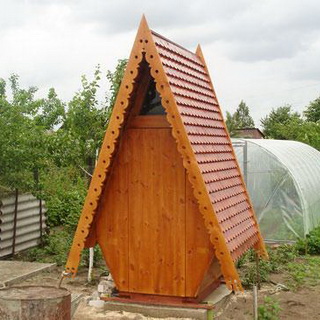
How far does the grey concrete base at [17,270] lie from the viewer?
991 centimetres

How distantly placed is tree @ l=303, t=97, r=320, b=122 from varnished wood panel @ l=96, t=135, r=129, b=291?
131 ft

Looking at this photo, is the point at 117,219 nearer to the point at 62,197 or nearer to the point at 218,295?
the point at 218,295

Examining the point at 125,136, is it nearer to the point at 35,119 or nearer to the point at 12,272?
the point at 12,272

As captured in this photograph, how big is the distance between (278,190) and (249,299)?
6.41 metres

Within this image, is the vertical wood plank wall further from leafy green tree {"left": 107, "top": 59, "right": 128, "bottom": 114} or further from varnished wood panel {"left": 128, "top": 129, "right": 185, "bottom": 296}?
leafy green tree {"left": 107, "top": 59, "right": 128, "bottom": 114}

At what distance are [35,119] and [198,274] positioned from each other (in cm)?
729

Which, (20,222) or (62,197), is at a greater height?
(62,197)

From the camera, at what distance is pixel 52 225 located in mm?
15148

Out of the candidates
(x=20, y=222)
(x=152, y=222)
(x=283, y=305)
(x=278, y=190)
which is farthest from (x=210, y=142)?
(x=278, y=190)

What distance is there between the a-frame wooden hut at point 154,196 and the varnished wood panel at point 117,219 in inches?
0.5

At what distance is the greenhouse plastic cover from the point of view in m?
→ 14.2

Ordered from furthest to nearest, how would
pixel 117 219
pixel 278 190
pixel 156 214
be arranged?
pixel 278 190
pixel 117 219
pixel 156 214

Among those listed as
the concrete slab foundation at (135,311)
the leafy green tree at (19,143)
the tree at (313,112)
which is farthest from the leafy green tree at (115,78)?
the tree at (313,112)

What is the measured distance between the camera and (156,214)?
6824mm
